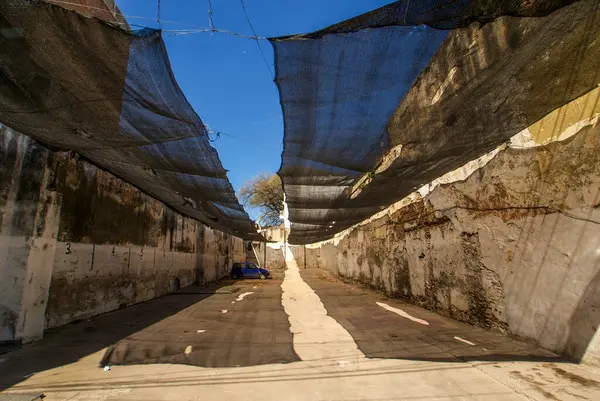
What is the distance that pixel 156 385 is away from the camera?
2930mm

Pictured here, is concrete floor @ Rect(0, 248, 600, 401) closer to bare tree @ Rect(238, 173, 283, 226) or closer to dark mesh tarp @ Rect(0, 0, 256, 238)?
dark mesh tarp @ Rect(0, 0, 256, 238)

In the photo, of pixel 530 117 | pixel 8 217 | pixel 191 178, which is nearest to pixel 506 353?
pixel 530 117

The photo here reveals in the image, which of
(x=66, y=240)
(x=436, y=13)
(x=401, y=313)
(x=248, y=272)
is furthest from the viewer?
(x=248, y=272)

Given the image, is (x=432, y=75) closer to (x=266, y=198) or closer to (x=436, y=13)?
(x=436, y=13)

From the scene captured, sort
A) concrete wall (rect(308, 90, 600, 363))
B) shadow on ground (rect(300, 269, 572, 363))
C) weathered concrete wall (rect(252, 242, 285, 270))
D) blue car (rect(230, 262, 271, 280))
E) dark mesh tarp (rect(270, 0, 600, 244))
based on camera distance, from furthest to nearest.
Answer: weathered concrete wall (rect(252, 242, 285, 270)), blue car (rect(230, 262, 271, 280)), shadow on ground (rect(300, 269, 572, 363)), concrete wall (rect(308, 90, 600, 363)), dark mesh tarp (rect(270, 0, 600, 244))

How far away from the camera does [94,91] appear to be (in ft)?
9.96

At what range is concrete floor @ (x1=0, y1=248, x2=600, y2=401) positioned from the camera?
2730 millimetres

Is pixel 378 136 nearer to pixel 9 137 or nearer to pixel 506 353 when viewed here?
pixel 506 353

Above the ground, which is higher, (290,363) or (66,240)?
(66,240)

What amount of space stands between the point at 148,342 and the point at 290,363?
203 centimetres

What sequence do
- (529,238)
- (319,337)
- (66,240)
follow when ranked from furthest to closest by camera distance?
(66,240) < (319,337) < (529,238)

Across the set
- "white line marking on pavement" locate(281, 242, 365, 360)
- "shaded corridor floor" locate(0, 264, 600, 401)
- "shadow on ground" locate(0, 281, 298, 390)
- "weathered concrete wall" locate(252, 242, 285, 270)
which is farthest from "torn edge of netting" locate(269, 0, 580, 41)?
"weathered concrete wall" locate(252, 242, 285, 270)

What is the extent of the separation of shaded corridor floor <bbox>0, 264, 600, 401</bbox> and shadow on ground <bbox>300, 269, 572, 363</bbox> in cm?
1

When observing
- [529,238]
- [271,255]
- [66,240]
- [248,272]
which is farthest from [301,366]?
→ [271,255]
